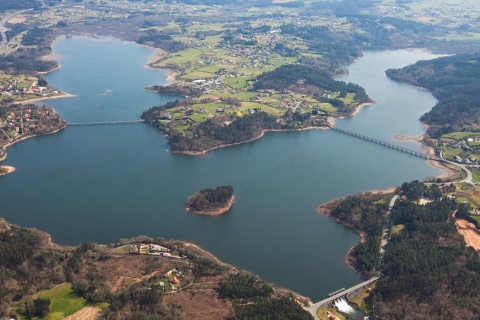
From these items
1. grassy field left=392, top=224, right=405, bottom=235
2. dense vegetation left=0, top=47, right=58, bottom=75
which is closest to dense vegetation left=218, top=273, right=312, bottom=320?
grassy field left=392, top=224, right=405, bottom=235

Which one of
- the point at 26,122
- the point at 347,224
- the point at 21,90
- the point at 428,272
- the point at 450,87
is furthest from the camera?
the point at 450,87

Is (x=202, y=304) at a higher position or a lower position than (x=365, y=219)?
higher

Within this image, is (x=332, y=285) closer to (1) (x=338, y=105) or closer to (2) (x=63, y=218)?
(2) (x=63, y=218)

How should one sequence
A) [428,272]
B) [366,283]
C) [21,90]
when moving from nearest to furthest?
[428,272] < [366,283] < [21,90]

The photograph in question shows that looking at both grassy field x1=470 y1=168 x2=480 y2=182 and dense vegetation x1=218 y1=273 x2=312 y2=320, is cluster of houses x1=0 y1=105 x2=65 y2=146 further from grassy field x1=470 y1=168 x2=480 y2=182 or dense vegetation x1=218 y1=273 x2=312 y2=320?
grassy field x1=470 y1=168 x2=480 y2=182

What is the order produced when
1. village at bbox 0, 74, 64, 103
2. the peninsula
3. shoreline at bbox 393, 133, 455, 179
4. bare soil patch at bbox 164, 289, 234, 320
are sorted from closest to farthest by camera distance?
bare soil patch at bbox 164, 289, 234, 320 < shoreline at bbox 393, 133, 455, 179 < the peninsula < village at bbox 0, 74, 64, 103

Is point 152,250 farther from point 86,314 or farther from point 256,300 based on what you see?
point 256,300

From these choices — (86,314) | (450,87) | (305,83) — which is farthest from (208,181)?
(450,87)

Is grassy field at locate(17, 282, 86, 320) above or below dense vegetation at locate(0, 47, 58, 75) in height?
above
